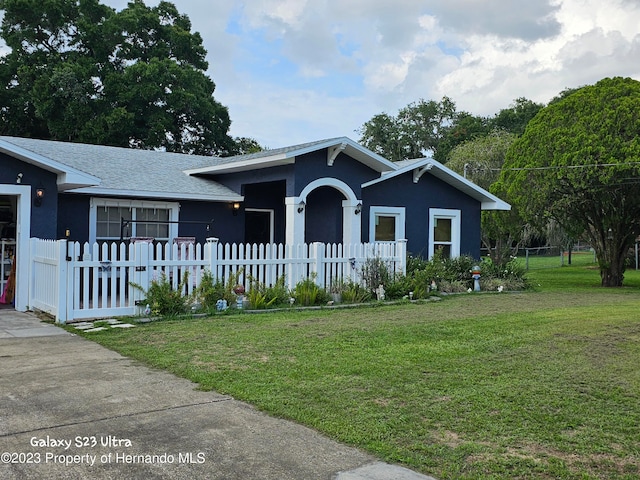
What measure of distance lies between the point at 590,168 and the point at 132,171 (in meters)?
13.1

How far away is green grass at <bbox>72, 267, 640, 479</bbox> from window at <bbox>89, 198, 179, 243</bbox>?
5.12 metres

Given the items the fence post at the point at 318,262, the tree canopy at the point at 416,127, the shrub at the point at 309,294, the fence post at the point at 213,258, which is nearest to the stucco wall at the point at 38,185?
the fence post at the point at 213,258

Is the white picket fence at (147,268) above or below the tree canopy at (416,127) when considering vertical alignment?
below

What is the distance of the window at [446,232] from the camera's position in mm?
18000

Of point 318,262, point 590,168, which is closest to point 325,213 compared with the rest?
point 318,262

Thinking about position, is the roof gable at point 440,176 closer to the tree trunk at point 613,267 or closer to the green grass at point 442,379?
the tree trunk at point 613,267

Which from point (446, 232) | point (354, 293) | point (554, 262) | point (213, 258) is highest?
point (446, 232)

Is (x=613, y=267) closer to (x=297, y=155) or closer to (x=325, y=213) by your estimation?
(x=325, y=213)

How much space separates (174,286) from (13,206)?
209 inches

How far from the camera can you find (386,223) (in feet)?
56.2

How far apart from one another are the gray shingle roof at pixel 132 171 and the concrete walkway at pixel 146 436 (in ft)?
26.3

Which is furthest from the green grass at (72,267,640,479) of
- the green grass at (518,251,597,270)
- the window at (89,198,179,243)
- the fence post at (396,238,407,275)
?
the green grass at (518,251,597,270)

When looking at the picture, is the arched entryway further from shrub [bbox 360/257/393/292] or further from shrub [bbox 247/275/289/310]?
shrub [bbox 247/275/289/310]

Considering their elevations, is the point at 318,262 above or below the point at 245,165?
below
